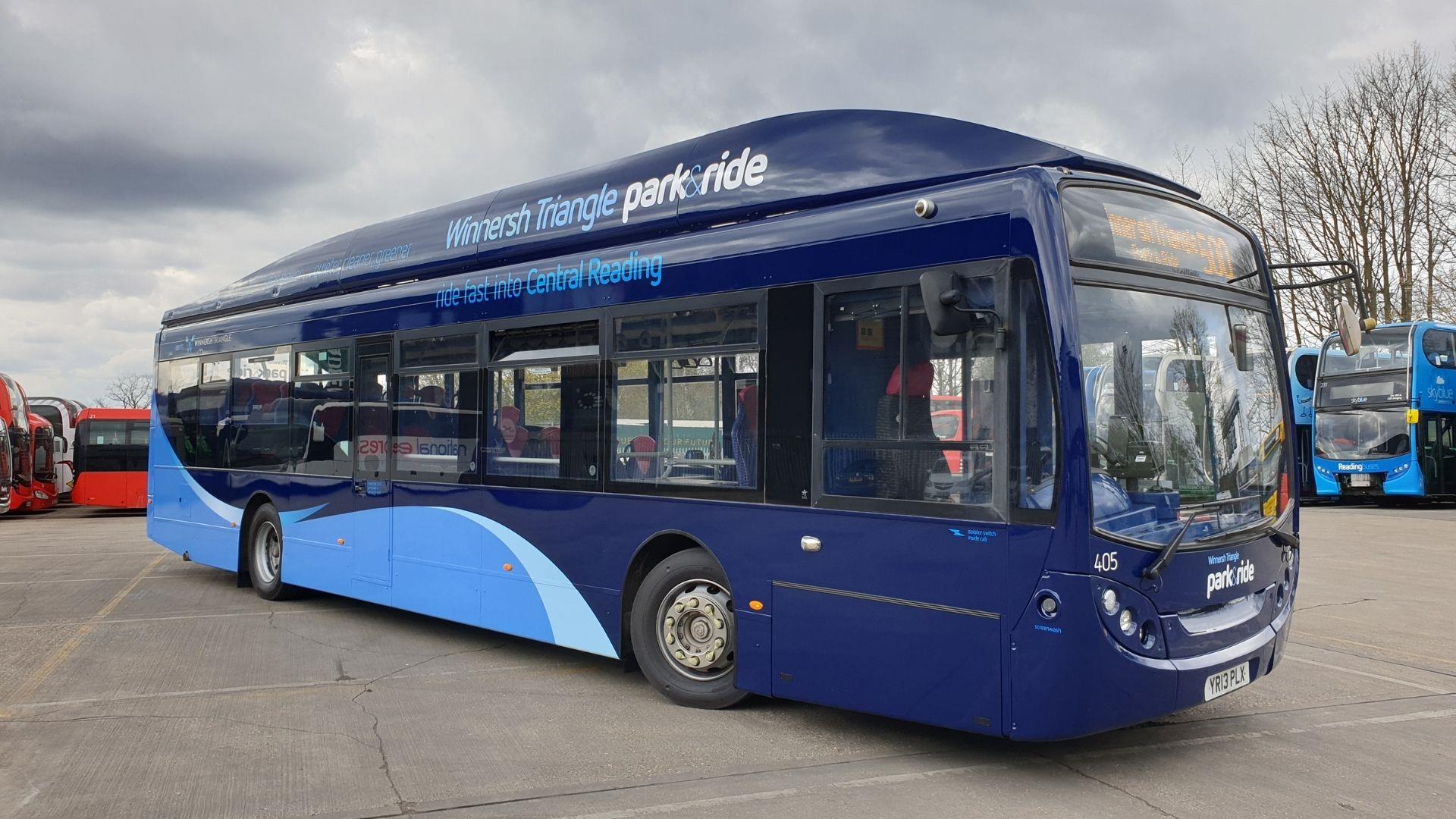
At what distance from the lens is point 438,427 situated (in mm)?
8797

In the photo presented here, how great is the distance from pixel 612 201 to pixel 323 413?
399 cm

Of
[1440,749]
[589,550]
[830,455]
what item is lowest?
[1440,749]

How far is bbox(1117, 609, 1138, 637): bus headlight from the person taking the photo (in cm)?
Result: 505

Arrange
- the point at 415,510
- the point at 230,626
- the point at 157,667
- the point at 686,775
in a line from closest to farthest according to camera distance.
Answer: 1. the point at 686,775
2. the point at 157,667
3. the point at 415,510
4. the point at 230,626

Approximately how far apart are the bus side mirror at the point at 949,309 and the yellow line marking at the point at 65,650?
5770 millimetres

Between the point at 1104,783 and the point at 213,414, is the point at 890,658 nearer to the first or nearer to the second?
the point at 1104,783

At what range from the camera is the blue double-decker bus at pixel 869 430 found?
5141 mm

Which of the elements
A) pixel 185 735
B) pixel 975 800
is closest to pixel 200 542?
pixel 185 735

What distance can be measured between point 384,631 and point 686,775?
193 inches

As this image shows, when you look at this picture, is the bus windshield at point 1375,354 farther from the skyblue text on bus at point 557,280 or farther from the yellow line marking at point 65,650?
the yellow line marking at point 65,650

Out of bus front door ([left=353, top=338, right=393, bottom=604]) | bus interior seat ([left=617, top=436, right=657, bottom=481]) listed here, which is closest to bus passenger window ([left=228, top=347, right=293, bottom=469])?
bus front door ([left=353, top=338, right=393, bottom=604])

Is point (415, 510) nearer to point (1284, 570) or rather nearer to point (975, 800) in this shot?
point (975, 800)

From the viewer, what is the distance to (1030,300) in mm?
5180

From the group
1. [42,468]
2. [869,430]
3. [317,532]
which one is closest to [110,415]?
[42,468]
